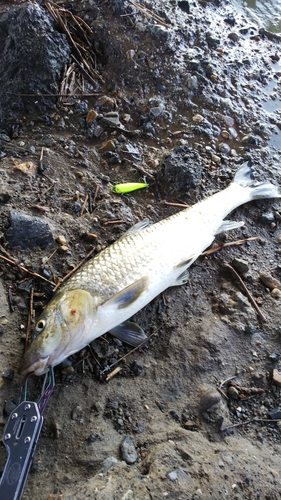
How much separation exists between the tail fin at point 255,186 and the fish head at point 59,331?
265 cm

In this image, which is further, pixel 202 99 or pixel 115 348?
pixel 202 99

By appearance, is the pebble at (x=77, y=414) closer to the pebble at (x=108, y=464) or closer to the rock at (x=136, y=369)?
the pebble at (x=108, y=464)

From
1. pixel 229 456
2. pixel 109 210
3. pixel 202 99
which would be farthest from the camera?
pixel 202 99

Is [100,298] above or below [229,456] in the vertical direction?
above

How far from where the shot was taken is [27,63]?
510 cm

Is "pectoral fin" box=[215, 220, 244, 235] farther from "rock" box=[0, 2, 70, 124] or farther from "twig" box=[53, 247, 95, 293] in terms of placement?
"rock" box=[0, 2, 70, 124]

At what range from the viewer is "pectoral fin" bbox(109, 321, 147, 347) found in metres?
3.54

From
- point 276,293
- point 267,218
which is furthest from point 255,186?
point 276,293

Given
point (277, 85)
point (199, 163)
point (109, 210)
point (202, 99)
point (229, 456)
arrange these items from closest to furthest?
point (229, 456)
point (109, 210)
point (199, 163)
point (202, 99)
point (277, 85)

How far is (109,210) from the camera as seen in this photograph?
173 inches

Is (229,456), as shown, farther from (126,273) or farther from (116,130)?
(116,130)

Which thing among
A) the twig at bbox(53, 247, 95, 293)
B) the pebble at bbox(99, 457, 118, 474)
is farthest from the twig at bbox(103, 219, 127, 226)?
the pebble at bbox(99, 457, 118, 474)

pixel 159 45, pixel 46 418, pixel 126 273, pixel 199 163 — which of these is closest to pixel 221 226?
pixel 199 163

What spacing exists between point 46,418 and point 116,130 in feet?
12.0
